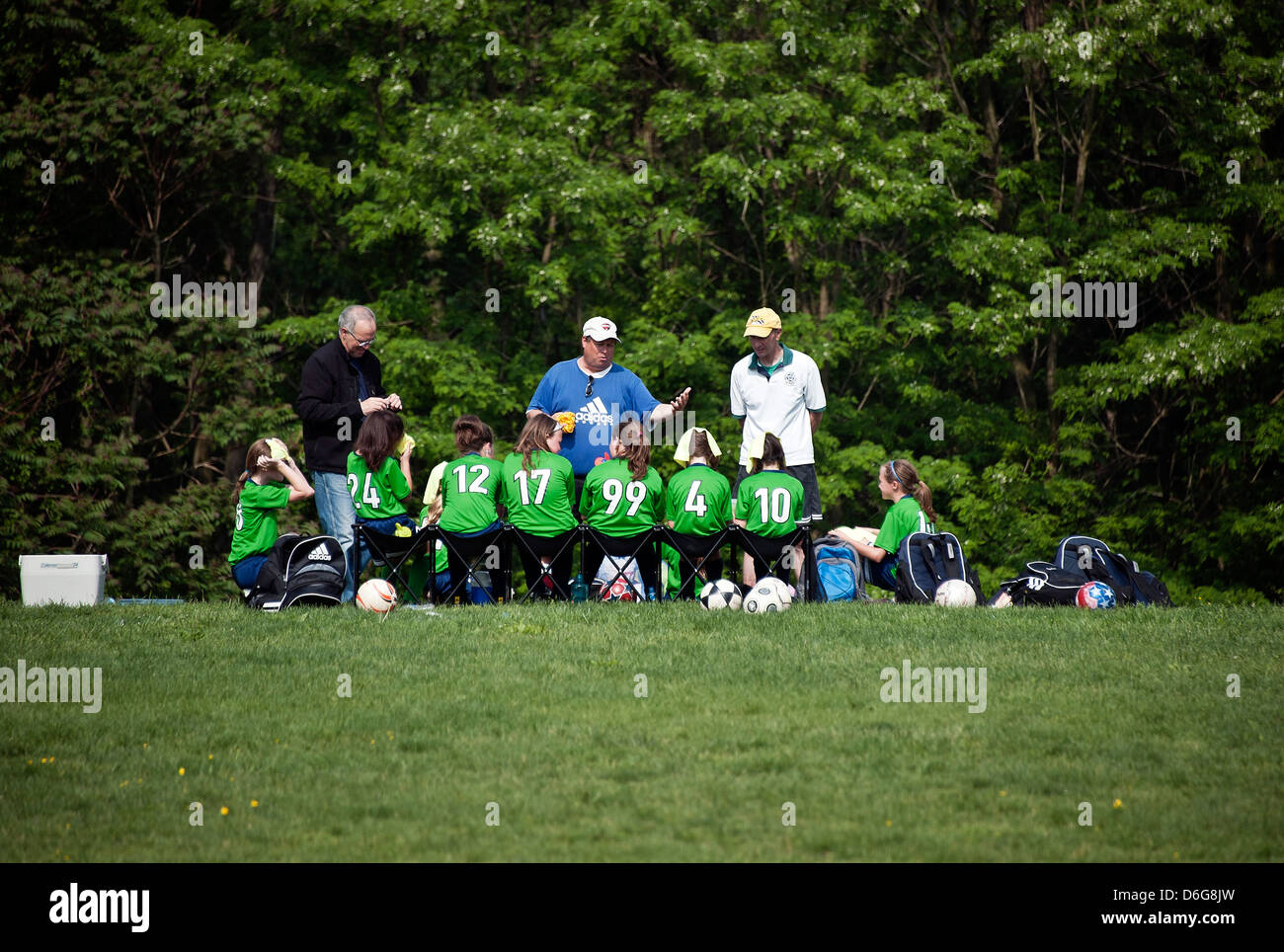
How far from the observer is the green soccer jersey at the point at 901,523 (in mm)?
10344

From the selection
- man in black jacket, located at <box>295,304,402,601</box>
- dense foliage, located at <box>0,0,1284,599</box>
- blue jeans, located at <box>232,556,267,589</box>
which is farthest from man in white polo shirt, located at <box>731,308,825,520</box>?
dense foliage, located at <box>0,0,1284,599</box>

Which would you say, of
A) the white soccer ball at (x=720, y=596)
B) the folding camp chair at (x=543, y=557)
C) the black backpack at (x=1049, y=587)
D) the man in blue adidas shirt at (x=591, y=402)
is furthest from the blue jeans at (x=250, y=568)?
the black backpack at (x=1049, y=587)

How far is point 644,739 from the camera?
266 inches

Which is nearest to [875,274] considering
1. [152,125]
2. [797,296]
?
[797,296]

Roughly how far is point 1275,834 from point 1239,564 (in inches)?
611

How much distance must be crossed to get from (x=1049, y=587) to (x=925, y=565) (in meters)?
0.94

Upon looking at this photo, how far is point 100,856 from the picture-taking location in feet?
17.5

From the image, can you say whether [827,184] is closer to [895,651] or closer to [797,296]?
[797,296]

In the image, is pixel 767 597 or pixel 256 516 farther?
pixel 256 516

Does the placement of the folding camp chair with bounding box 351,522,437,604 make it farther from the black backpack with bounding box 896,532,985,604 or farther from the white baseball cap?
the black backpack with bounding box 896,532,985,604

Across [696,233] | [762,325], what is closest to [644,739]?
[762,325]

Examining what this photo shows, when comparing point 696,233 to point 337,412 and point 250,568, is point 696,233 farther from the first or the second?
point 250,568

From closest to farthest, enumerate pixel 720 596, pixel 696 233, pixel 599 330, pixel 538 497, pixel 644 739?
pixel 644 739
pixel 720 596
pixel 538 497
pixel 599 330
pixel 696 233

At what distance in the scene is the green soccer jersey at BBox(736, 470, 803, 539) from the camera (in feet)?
33.2
